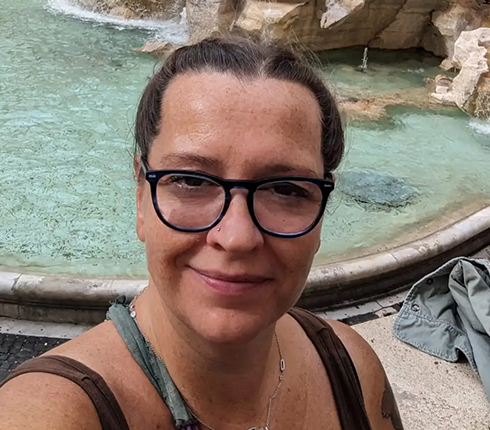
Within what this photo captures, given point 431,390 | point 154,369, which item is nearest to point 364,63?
point 431,390

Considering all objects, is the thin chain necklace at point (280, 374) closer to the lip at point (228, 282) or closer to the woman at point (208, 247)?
the woman at point (208, 247)

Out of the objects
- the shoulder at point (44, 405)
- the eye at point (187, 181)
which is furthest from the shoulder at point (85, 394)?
the eye at point (187, 181)

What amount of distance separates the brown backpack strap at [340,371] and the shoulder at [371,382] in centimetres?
3

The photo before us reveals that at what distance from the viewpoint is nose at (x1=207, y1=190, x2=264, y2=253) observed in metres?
1.07

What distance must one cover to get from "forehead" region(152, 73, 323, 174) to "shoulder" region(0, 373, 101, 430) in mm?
493

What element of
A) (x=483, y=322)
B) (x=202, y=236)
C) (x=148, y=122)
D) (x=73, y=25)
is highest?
(x=148, y=122)

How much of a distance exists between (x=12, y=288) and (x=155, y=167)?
2520 millimetres

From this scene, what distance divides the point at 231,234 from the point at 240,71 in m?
0.34

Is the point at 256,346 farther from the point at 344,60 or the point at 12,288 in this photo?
the point at 344,60

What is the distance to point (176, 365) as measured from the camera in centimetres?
123

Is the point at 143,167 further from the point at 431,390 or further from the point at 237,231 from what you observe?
the point at 431,390

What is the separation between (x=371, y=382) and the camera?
60.8 inches

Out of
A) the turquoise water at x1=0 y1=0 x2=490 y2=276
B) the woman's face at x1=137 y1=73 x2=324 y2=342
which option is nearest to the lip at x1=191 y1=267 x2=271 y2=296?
the woman's face at x1=137 y1=73 x2=324 y2=342

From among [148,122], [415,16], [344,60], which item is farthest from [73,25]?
[148,122]
